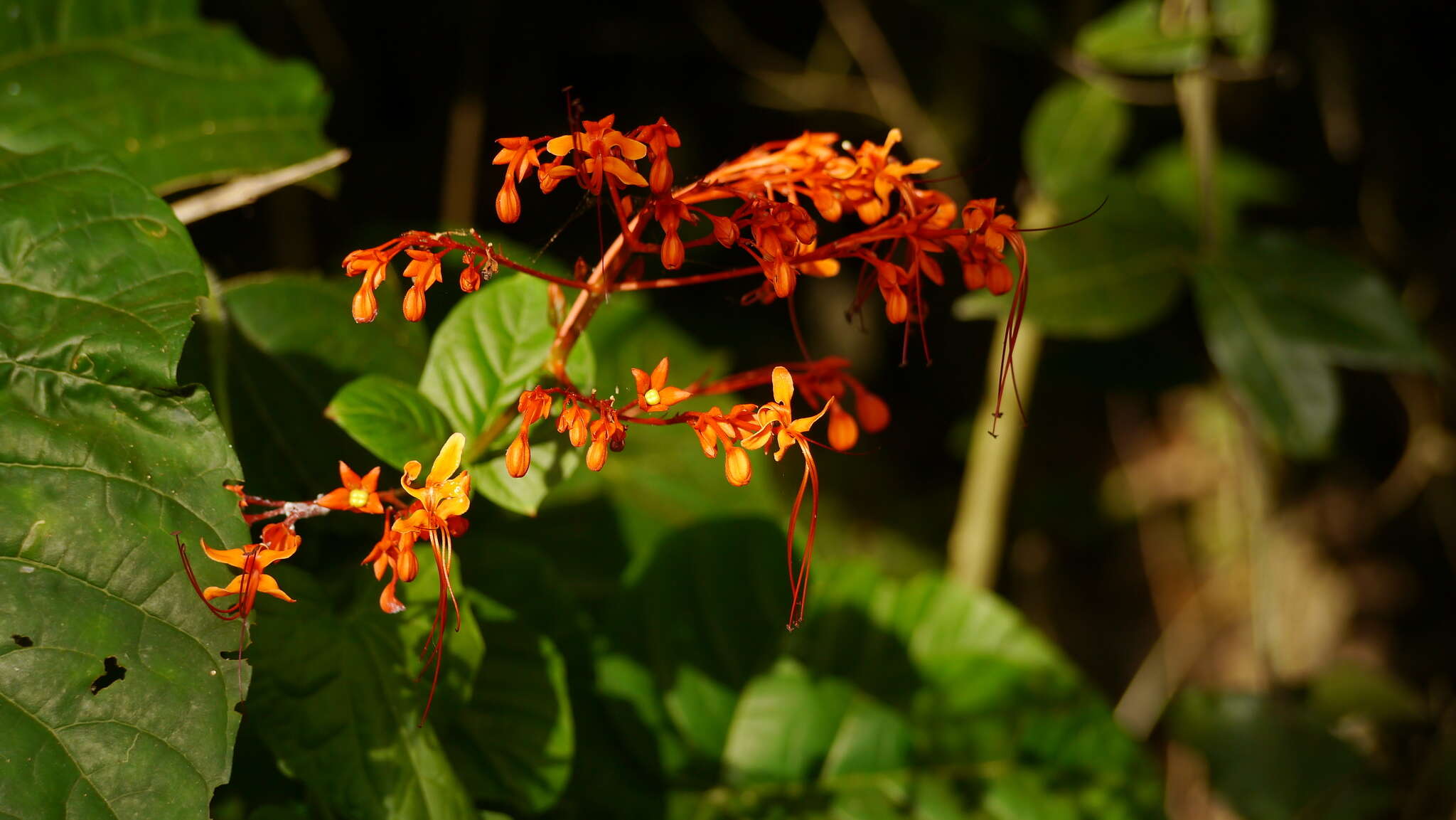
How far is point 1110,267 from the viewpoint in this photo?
1239mm

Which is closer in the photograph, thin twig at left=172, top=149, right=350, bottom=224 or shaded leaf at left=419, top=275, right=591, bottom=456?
shaded leaf at left=419, top=275, right=591, bottom=456

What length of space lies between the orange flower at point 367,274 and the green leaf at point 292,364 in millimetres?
244

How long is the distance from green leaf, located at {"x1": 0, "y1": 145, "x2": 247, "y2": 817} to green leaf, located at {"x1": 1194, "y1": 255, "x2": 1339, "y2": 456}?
1135mm

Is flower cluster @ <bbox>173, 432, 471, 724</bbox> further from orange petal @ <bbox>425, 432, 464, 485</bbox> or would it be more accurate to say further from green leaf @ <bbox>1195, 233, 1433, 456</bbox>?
green leaf @ <bbox>1195, 233, 1433, 456</bbox>

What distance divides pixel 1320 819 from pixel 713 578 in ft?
3.37

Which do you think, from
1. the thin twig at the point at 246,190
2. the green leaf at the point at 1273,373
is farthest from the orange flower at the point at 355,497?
the green leaf at the point at 1273,373

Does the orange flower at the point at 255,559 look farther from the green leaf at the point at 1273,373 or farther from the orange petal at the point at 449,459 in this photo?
the green leaf at the point at 1273,373

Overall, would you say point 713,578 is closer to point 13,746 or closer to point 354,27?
point 13,746

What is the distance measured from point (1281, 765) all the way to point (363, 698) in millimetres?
1315

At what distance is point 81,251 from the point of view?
628 millimetres

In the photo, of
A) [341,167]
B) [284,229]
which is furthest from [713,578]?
[341,167]

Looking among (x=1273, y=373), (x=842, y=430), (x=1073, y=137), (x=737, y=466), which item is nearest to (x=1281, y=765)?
(x=1273, y=373)

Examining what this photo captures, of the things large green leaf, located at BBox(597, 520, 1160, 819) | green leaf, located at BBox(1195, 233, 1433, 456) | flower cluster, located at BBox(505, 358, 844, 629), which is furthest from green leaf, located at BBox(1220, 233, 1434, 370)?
flower cluster, located at BBox(505, 358, 844, 629)

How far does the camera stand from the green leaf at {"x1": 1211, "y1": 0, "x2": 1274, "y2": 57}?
4.47 feet
